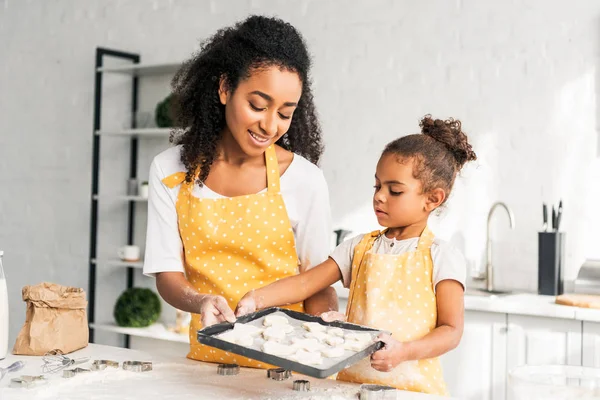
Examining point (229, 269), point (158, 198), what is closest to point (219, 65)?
point (158, 198)

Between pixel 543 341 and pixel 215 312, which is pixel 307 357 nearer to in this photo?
pixel 215 312

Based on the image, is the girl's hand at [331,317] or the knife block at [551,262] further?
the knife block at [551,262]

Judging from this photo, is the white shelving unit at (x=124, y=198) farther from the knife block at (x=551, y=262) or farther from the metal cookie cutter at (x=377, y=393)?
the metal cookie cutter at (x=377, y=393)

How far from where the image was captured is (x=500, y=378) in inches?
114

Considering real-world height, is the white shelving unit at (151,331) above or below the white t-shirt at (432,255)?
below

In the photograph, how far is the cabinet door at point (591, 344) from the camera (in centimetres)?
269

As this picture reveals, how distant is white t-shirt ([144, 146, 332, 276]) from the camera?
180 cm

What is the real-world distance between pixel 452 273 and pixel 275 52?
637 millimetres

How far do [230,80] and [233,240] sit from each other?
0.38m

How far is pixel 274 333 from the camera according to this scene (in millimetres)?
1421

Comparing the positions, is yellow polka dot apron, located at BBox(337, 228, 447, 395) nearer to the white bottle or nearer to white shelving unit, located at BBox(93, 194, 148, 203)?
the white bottle

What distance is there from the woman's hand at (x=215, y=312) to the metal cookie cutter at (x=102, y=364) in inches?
10.1

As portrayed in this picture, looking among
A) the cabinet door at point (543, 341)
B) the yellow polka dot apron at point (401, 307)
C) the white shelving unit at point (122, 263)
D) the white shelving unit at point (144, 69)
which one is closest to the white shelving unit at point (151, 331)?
the white shelving unit at point (122, 263)

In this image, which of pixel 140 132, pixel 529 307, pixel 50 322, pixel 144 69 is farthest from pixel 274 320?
pixel 144 69
